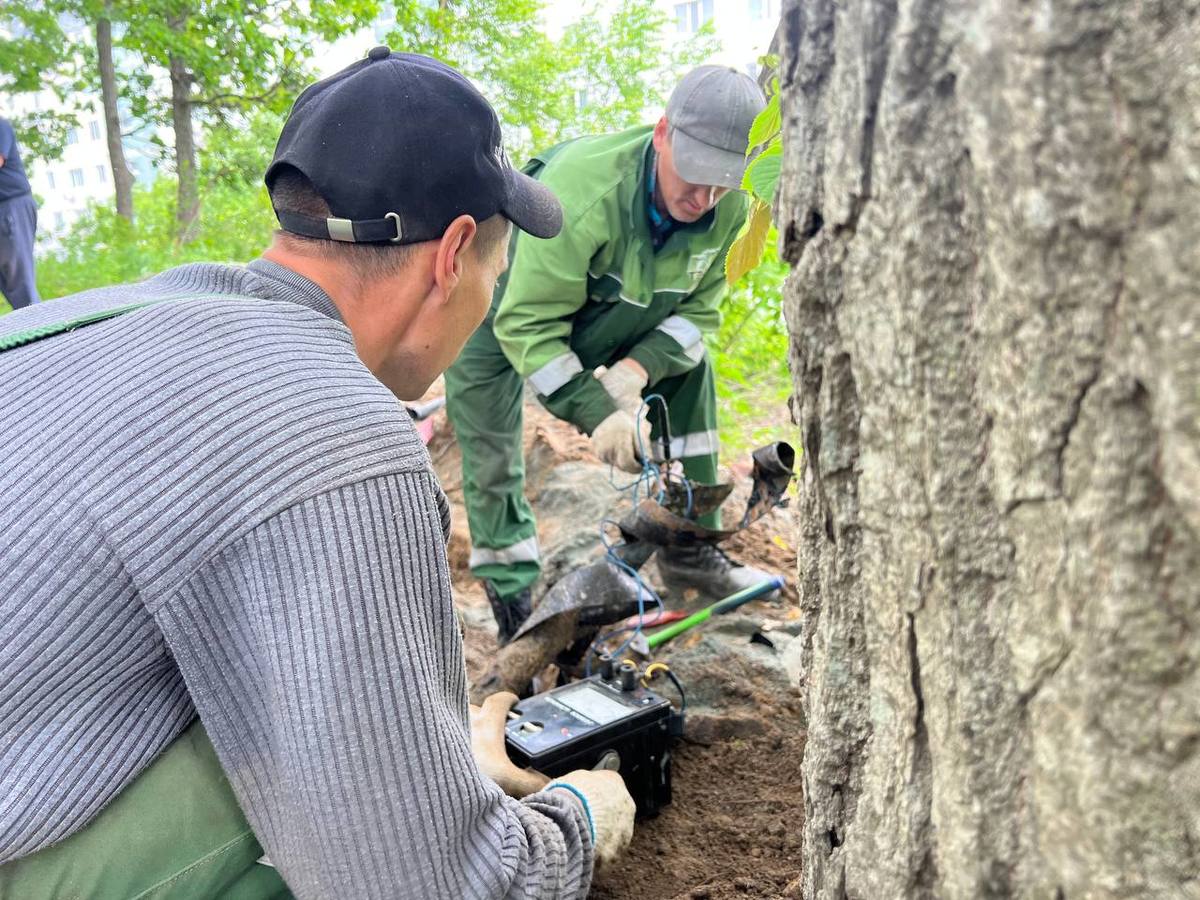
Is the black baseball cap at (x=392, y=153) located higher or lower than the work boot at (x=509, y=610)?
higher

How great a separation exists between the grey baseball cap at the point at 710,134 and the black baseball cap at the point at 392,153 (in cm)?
147

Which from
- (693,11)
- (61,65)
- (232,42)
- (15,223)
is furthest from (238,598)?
(693,11)

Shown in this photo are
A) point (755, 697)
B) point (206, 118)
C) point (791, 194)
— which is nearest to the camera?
point (791, 194)

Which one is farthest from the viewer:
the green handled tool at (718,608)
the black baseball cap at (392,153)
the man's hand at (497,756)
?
the green handled tool at (718,608)

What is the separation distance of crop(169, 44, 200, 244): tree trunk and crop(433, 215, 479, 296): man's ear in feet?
27.7

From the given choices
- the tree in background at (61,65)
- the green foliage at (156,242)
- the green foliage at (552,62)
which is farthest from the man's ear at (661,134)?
the tree in background at (61,65)

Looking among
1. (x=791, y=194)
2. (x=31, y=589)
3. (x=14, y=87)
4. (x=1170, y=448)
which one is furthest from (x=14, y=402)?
(x=14, y=87)

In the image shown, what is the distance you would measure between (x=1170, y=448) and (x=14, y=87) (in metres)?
9.49

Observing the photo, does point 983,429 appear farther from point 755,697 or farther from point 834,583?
point 755,697

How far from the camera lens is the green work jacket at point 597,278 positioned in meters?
2.90

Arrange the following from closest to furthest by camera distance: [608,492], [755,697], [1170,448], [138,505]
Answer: [1170,448], [138,505], [755,697], [608,492]

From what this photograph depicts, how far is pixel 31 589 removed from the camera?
3.28 feet

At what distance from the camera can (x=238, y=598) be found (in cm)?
101

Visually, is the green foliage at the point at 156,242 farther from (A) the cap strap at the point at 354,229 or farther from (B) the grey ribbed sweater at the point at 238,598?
(B) the grey ribbed sweater at the point at 238,598
